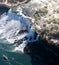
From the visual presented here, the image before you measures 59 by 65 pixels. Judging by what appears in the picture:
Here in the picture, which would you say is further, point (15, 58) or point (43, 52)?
point (15, 58)

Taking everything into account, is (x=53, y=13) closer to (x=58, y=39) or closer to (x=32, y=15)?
(x=32, y=15)

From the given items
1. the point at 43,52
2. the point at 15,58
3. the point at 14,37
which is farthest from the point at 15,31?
the point at 43,52

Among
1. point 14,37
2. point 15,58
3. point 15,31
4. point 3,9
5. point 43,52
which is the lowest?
point 15,58

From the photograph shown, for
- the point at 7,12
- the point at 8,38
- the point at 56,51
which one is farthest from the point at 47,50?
the point at 7,12

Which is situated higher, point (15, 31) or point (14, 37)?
point (15, 31)

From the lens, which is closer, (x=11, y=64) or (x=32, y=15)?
(x=11, y=64)

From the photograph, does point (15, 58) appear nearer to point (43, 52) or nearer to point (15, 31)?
point (43, 52)

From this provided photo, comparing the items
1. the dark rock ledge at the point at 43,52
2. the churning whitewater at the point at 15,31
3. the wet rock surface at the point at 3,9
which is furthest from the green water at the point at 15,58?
the wet rock surface at the point at 3,9

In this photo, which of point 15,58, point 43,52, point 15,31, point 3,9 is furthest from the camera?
point 3,9
